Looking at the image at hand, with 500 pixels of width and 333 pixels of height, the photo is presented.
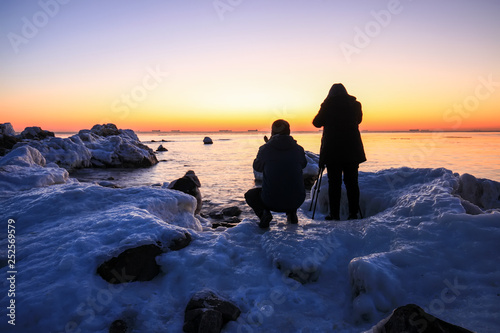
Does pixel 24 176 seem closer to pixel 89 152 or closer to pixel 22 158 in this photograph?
pixel 22 158

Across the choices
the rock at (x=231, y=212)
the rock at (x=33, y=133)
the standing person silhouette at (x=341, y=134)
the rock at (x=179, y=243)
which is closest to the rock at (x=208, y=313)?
the rock at (x=179, y=243)

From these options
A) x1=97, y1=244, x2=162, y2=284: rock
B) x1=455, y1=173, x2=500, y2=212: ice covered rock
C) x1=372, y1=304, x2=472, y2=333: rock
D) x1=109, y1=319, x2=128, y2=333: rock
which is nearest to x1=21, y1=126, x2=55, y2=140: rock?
x1=97, y1=244, x2=162, y2=284: rock

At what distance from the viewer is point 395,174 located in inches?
286

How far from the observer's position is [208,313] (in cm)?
303

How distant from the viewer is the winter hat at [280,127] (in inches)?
211

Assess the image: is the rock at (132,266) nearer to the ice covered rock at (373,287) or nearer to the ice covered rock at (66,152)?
the ice covered rock at (373,287)

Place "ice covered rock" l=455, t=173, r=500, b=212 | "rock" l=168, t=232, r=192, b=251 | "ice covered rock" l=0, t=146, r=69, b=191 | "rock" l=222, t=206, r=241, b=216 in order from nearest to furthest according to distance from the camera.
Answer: "rock" l=168, t=232, r=192, b=251, "ice covered rock" l=0, t=146, r=69, b=191, "ice covered rock" l=455, t=173, r=500, b=212, "rock" l=222, t=206, r=241, b=216

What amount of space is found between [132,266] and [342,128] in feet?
16.0

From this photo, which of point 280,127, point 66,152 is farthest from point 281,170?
point 66,152

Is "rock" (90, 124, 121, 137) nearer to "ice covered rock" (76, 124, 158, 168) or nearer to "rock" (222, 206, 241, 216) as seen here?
"ice covered rock" (76, 124, 158, 168)

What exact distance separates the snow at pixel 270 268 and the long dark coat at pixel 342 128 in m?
1.43

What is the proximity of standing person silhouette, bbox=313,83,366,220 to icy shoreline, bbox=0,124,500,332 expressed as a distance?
1.22m

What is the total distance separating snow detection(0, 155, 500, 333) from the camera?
304cm

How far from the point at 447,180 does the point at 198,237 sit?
5759 mm
